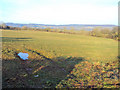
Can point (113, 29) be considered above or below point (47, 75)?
above

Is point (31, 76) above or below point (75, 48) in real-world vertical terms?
below

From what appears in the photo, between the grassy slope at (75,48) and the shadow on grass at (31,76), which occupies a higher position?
the grassy slope at (75,48)

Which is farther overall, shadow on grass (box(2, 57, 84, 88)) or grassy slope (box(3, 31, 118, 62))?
grassy slope (box(3, 31, 118, 62))

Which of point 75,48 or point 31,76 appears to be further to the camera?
point 75,48

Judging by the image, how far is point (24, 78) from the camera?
5.18 m

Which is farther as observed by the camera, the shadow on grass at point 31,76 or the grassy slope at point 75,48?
the grassy slope at point 75,48

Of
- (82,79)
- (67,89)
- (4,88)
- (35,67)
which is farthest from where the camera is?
(35,67)

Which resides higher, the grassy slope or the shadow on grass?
the grassy slope

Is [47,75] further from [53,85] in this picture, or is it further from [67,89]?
[67,89]

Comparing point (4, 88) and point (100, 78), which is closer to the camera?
point (4, 88)

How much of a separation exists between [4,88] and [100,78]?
4440 millimetres

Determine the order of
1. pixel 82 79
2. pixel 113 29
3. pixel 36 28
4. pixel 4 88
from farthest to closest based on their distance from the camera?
pixel 36 28 < pixel 113 29 < pixel 82 79 < pixel 4 88

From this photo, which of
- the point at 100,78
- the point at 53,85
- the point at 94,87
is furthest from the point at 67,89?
the point at 100,78

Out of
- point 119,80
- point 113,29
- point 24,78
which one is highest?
point 113,29
